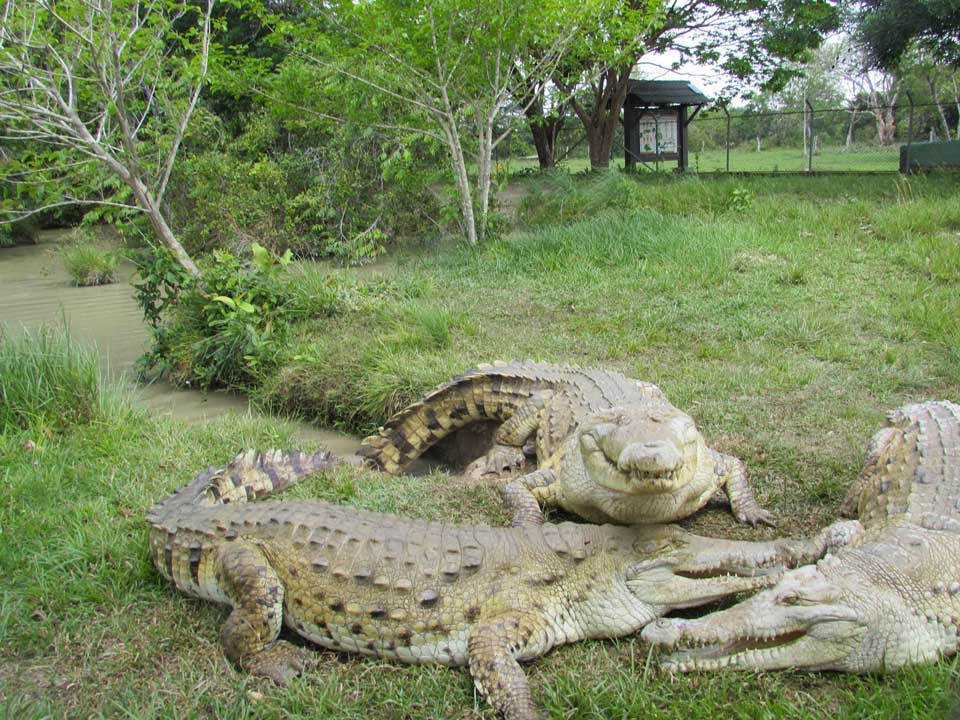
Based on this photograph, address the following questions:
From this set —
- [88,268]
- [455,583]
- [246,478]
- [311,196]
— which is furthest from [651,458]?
[88,268]

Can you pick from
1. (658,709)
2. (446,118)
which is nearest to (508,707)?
(658,709)

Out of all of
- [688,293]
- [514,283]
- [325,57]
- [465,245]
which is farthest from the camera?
[325,57]

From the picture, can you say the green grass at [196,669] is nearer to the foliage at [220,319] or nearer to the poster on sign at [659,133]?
the foliage at [220,319]

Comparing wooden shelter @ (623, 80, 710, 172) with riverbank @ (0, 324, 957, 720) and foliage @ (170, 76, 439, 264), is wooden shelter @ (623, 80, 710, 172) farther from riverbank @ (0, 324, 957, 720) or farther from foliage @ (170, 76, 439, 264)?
riverbank @ (0, 324, 957, 720)

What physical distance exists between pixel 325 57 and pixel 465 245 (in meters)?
3.51

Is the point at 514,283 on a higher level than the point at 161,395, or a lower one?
higher

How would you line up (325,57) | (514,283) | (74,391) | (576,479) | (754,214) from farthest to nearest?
(325,57), (754,214), (514,283), (74,391), (576,479)

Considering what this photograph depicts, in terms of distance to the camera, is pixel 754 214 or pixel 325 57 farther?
pixel 325 57

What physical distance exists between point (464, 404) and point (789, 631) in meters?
2.67

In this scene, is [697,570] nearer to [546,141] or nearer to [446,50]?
[446,50]

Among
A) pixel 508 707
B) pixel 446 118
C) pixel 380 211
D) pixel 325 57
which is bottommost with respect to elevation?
pixel 508 707

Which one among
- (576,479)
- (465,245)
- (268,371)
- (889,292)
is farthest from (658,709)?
(465,245)

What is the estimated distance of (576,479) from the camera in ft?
10.7

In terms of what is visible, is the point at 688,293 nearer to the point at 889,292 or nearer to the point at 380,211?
the point at 889,292
